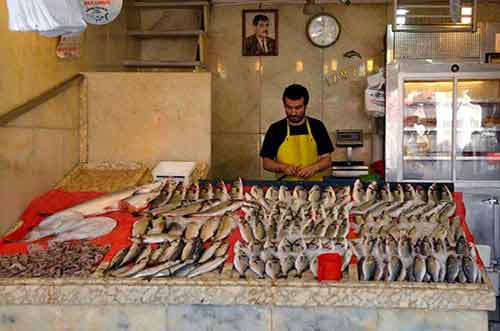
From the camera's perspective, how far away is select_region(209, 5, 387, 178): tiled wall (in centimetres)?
807

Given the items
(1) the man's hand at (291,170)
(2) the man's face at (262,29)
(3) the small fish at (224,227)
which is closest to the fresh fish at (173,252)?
(3) the small fish at (224,227)

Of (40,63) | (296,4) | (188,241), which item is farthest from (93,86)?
(296,4)

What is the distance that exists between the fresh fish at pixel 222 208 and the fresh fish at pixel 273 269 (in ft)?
2.61

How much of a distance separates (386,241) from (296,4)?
203 inches

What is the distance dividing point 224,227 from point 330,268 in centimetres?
83

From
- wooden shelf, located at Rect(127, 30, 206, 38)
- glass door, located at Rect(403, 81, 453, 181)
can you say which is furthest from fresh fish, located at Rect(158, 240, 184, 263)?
wooden shelf, located at Rect(127, 30, 206, 38)

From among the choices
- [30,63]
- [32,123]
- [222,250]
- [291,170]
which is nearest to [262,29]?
[291,170]

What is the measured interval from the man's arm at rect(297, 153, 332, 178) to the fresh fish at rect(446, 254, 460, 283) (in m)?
2.82

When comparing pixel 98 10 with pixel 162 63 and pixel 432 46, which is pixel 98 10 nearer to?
pixel 162 63

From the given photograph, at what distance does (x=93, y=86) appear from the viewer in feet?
19.3

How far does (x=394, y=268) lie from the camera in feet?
11.1

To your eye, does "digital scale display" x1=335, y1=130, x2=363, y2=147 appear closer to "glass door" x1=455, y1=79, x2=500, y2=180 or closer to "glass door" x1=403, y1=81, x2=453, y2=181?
"glass door" x1=403, y1=81, x2=453, y2=181

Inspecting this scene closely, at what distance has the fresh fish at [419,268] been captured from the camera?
3340 mm

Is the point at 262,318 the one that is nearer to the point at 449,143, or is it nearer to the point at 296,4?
the point at 449,143
